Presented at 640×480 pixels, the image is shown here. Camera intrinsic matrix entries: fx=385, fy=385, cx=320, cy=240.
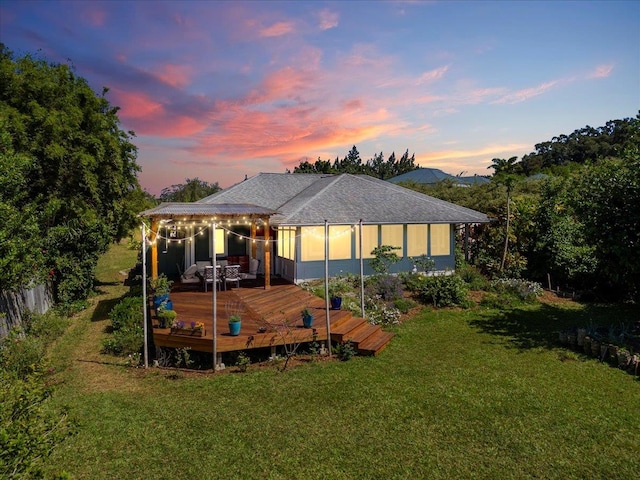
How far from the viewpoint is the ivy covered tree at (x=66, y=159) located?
1406cm

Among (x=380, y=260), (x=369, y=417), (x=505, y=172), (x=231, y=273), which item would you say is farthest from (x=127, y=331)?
(x=505, y=172)

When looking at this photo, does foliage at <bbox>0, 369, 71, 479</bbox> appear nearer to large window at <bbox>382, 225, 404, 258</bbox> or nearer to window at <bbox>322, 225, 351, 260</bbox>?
window at <bbox>322, 225, 351, 260</bbox>

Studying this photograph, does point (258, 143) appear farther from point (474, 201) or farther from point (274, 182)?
point (474, 201)

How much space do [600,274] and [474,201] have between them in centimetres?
825

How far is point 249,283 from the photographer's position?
54.8 ft

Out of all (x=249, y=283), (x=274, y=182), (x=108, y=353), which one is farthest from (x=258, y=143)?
(x=108, y=353)

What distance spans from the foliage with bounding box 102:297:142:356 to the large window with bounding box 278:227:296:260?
7.07 m

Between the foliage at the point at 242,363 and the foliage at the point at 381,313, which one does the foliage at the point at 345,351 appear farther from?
the foliage at the point at 242,363

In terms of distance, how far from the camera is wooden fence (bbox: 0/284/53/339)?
381 inches

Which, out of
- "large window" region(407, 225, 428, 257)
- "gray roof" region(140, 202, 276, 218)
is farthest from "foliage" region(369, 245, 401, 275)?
"gray roof" region(140, 202, 276, 218)

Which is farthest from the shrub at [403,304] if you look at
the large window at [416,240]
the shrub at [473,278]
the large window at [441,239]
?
the large window at [441,239]

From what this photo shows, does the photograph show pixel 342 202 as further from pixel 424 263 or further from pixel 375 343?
pixel 375 343

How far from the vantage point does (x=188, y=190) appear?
55.3 meters

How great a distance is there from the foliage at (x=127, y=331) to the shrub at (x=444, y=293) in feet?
32.4
